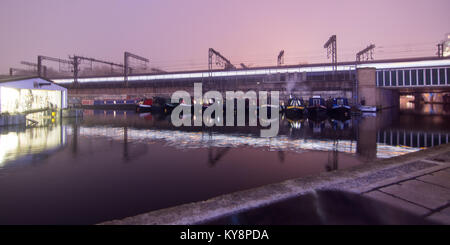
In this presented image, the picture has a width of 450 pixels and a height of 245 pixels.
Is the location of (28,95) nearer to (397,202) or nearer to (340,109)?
(397,202)

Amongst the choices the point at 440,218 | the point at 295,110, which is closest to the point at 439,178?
the point at 440,218

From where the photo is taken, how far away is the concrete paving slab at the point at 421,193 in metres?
3.99

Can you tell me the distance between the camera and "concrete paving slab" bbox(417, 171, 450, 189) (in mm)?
4835

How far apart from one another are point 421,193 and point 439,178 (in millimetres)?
1226

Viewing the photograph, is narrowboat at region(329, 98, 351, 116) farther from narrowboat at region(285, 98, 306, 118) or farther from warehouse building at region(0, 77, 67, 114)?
warehouse building at region(0, 77, 67, 114)

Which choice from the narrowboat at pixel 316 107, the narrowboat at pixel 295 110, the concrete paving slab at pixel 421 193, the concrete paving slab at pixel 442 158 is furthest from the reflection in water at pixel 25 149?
the narrowboat at pixel 316 107

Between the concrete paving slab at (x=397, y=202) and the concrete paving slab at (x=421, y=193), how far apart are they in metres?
0.15

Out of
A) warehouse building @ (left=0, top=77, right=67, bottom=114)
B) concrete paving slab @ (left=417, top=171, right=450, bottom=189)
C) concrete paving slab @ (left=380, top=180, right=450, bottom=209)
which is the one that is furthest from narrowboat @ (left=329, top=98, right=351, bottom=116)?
warehouse building @ (left=0, top=77, right=67, bottom=114)

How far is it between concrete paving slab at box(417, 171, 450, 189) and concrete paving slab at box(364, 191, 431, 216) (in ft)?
4.46
